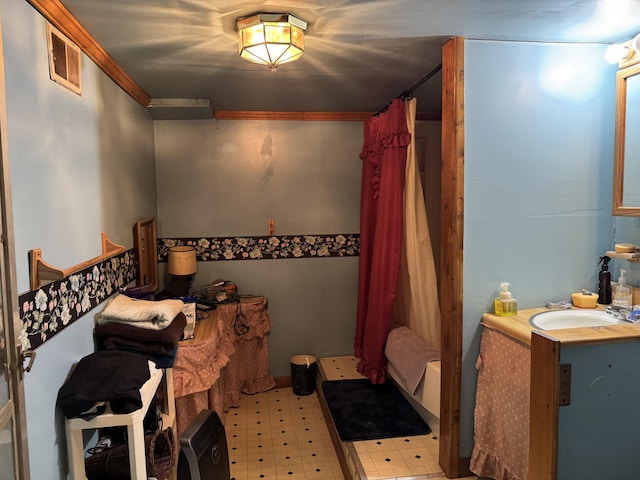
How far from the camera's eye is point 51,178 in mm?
1613

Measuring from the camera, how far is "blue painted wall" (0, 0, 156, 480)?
55.0 inches

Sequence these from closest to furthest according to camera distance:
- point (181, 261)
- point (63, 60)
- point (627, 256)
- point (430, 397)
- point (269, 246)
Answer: point (63, 60) → point (627, 256) → point (430, 397) → point (181, 261) → point (269, 246)

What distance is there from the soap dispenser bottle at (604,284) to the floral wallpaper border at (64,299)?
2.38 meters

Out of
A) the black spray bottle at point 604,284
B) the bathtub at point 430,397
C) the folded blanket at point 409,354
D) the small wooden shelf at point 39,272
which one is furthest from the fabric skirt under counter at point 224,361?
the black spray bottle at point 604,284

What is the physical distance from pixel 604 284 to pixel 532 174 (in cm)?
64

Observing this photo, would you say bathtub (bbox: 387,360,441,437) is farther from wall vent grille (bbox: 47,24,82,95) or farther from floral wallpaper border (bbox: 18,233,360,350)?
wall vent grille (bbox: 47,24,82,95)

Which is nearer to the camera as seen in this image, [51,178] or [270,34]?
[51,178]

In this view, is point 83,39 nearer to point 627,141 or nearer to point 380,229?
point 380,229

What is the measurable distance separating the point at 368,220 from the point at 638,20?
2.02m

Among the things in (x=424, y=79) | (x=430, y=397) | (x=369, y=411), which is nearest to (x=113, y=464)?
(x=369, y=411)

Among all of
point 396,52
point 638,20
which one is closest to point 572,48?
point 638,20

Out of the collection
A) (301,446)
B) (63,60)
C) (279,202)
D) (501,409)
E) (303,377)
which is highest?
(63,60)

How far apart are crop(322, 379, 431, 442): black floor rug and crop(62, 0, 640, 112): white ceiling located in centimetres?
207

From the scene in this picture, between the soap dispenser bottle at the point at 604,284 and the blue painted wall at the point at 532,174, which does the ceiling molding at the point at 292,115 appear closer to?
the blue painted wall at the point at 532,174
